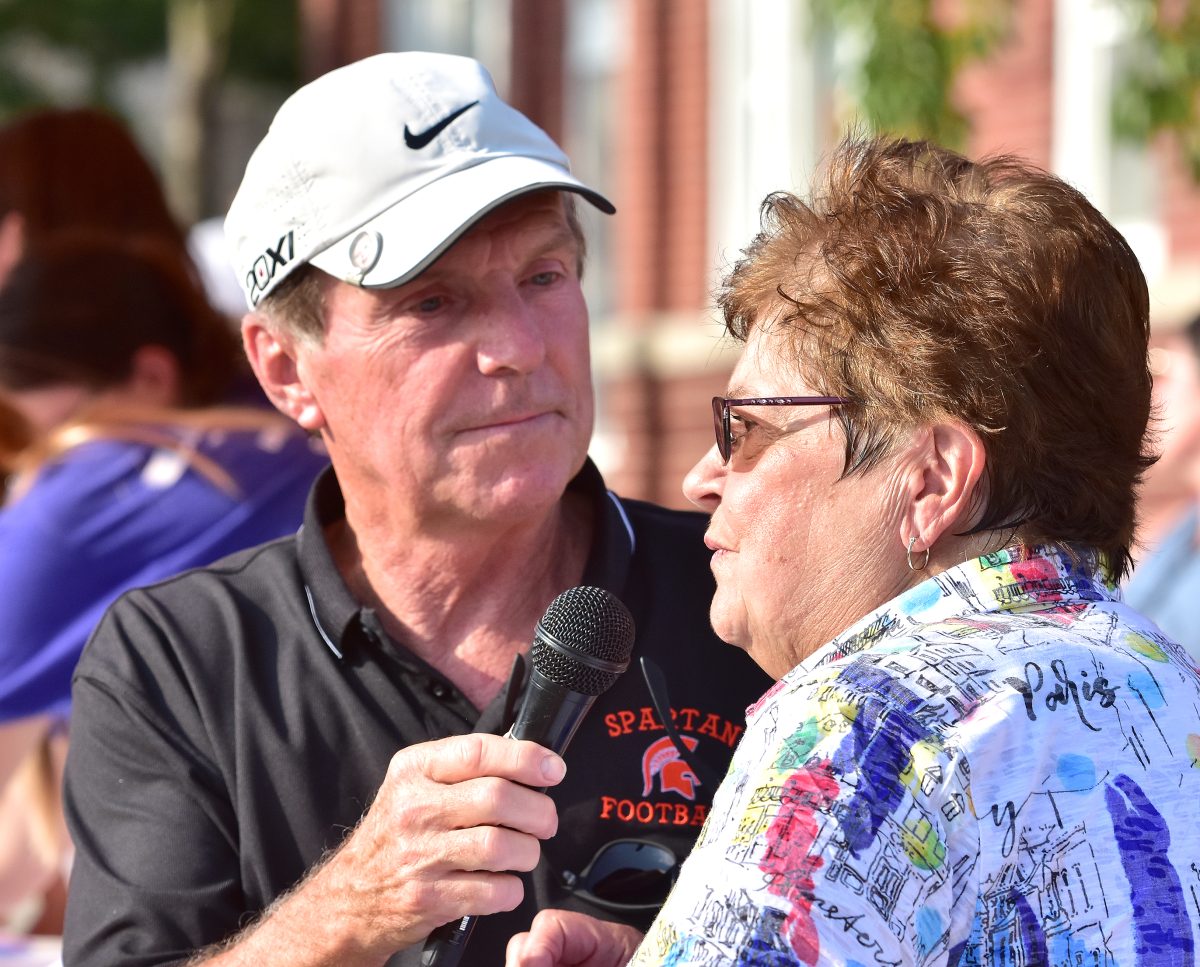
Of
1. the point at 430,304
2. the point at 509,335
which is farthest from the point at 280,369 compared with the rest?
the point at 509,335

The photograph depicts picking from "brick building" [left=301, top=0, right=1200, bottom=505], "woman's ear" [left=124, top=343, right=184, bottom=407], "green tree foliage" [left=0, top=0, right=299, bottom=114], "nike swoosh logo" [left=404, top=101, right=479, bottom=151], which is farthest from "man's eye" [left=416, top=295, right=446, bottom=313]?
"green tree foliage" [left=0, top=0, right=299, bottom=114]

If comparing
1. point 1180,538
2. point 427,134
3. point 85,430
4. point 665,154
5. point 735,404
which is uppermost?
point 427,134

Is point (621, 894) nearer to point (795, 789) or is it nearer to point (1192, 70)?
point (795, 789)

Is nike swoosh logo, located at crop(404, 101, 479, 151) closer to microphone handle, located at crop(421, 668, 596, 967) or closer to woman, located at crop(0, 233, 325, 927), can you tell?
microphone handle, located at crop(421, 668, 596, 967)

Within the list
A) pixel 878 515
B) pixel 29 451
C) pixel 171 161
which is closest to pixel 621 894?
pixel 878 515

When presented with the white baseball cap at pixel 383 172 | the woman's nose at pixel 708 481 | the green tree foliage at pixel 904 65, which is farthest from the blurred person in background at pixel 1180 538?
the woman's nose at pixel 708 481

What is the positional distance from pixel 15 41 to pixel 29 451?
79.3ft

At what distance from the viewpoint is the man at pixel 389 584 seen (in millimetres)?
2623

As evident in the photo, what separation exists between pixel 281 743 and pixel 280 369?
718mm

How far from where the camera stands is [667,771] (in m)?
2.65

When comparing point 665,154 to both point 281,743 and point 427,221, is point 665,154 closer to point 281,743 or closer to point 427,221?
point 427,221

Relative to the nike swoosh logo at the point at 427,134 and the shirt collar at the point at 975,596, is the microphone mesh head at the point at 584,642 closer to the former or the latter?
the shirt collar at the point at 975,596

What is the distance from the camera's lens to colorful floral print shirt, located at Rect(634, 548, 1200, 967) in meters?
1.61

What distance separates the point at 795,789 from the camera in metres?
1.65
